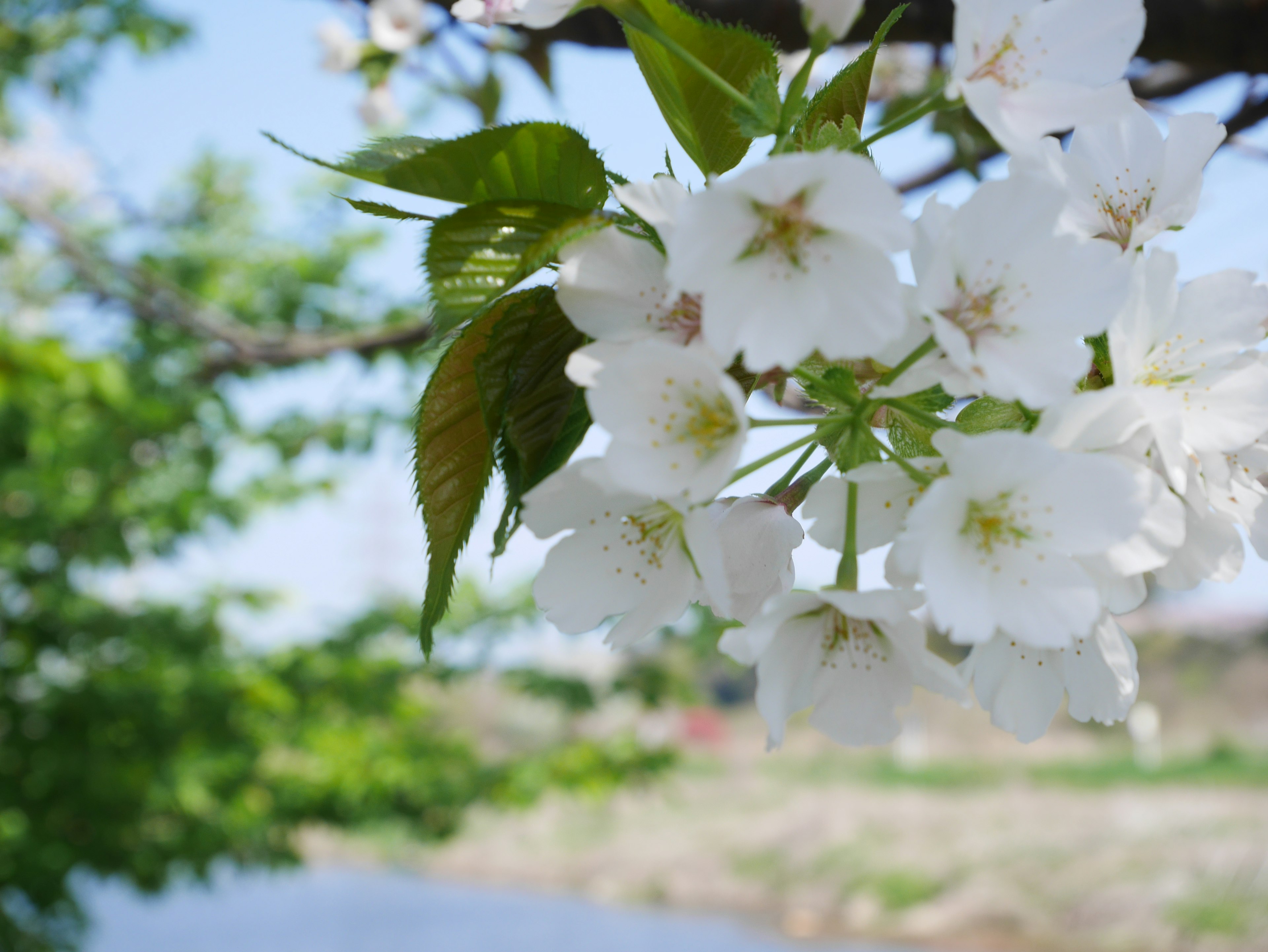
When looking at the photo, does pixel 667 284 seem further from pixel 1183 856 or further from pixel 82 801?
pixel 1183 856

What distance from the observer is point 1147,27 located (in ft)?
2.04

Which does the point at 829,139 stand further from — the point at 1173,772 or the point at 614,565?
the point at 1173,772

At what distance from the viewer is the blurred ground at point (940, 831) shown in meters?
3.54

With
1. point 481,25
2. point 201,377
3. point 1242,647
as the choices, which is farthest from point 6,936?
point 1242,647

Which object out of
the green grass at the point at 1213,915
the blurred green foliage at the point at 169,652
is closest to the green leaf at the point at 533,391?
the blurred green foliage at the point at 169,652

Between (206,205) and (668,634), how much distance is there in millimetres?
1998

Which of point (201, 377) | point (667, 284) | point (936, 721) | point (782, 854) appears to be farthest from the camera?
point (936, 721)

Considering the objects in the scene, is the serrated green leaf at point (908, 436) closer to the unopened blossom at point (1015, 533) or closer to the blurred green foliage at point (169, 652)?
the unopened blossom at point (1015, 533)

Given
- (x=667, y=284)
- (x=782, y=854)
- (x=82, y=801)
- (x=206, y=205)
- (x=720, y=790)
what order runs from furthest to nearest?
(x=720, y=790)
(x=782, y=854)
(x=206, y=205)
(x=82, y=801)
(x=667, y=284)

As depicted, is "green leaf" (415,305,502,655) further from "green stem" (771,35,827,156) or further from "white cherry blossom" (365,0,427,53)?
"white cherry blossom" (365,0,427,53)

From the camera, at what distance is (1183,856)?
3.70 meters

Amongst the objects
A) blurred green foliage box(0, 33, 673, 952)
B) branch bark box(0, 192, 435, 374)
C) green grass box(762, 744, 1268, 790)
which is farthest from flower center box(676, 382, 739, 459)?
green grass box(762, 744, 1268, 790)

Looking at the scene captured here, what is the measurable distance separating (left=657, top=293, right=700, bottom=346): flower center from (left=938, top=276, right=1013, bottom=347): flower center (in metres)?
0.05

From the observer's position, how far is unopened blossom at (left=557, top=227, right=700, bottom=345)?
201 millimetres
